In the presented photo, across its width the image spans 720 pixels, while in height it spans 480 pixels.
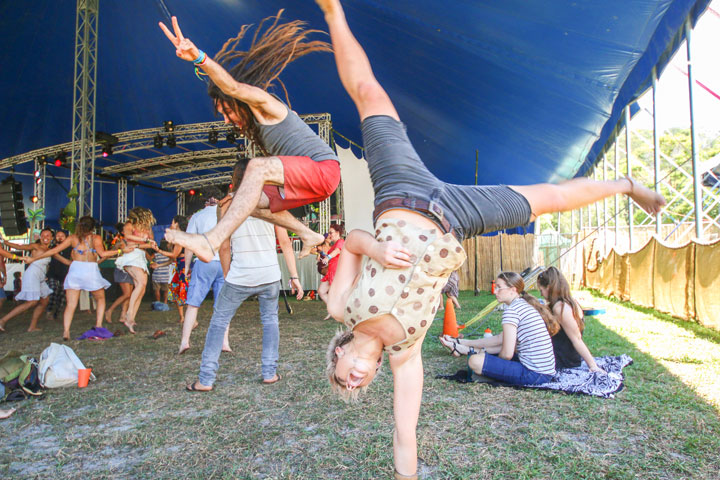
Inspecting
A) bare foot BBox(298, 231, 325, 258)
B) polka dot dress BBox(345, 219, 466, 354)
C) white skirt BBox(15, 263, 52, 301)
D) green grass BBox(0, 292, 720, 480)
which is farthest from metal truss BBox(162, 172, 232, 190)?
polka dot dress BBox(345, 219, 466, 354)

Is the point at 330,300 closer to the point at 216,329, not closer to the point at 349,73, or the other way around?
the point at 349,73

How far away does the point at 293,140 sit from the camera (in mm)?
2504

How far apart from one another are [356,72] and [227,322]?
2312 millimetres

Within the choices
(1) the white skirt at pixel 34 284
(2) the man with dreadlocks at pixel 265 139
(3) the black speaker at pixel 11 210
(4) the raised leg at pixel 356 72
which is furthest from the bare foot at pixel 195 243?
(3) the black speaker at pixel 11 210

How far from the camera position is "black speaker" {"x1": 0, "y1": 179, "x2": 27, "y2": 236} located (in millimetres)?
11961

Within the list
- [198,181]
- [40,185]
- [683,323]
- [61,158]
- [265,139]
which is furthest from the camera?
[198,181]

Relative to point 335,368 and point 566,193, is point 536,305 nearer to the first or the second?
point 566,193

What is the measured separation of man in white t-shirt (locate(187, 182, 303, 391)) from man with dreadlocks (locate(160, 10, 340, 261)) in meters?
0.92

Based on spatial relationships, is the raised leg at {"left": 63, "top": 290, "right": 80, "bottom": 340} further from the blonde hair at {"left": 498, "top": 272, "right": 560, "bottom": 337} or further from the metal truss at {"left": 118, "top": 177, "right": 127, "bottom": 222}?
the metal truss at {"left": 118, "top": 177, "right": 127, "bottom": 222}

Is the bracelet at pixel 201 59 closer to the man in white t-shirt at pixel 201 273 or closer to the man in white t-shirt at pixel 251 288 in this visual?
the man in white t-shirt at pixel 251 288

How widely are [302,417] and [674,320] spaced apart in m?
6.26

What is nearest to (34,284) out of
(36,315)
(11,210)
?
(36,315)

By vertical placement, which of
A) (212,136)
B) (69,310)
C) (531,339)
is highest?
(212,136)

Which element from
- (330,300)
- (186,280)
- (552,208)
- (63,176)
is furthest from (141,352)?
(63,176)
